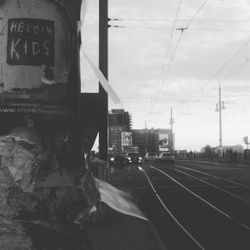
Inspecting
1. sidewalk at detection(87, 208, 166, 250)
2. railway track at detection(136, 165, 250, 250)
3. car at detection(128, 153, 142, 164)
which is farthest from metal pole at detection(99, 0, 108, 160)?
car at detection(128, 153, 142, 164)

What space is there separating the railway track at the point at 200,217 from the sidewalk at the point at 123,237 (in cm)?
206

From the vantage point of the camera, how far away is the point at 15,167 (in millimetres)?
2350

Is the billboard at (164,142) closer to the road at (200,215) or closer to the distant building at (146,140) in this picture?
the distant building at (146,140)

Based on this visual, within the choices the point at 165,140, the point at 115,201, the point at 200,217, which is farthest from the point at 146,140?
the point at 115,201

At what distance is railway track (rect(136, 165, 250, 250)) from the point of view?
10414mm

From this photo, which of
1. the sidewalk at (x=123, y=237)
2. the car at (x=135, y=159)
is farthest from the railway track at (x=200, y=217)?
the car at (x=135, y=159)

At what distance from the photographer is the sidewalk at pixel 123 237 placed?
6809mm

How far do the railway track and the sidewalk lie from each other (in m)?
2.06

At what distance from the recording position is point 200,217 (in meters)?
14.1

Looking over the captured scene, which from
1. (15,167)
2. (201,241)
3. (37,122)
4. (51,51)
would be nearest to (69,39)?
(51,51)

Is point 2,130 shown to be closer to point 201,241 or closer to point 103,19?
point 201,241

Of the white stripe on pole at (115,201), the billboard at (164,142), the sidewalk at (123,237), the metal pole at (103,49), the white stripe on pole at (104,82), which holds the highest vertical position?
the billboard at (164,142)

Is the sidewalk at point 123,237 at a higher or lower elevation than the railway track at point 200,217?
higher

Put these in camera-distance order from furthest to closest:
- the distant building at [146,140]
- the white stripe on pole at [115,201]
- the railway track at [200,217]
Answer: the distant building at [146,140] < the railway track at [200,217] < the white stripe on pole at [115,201]
